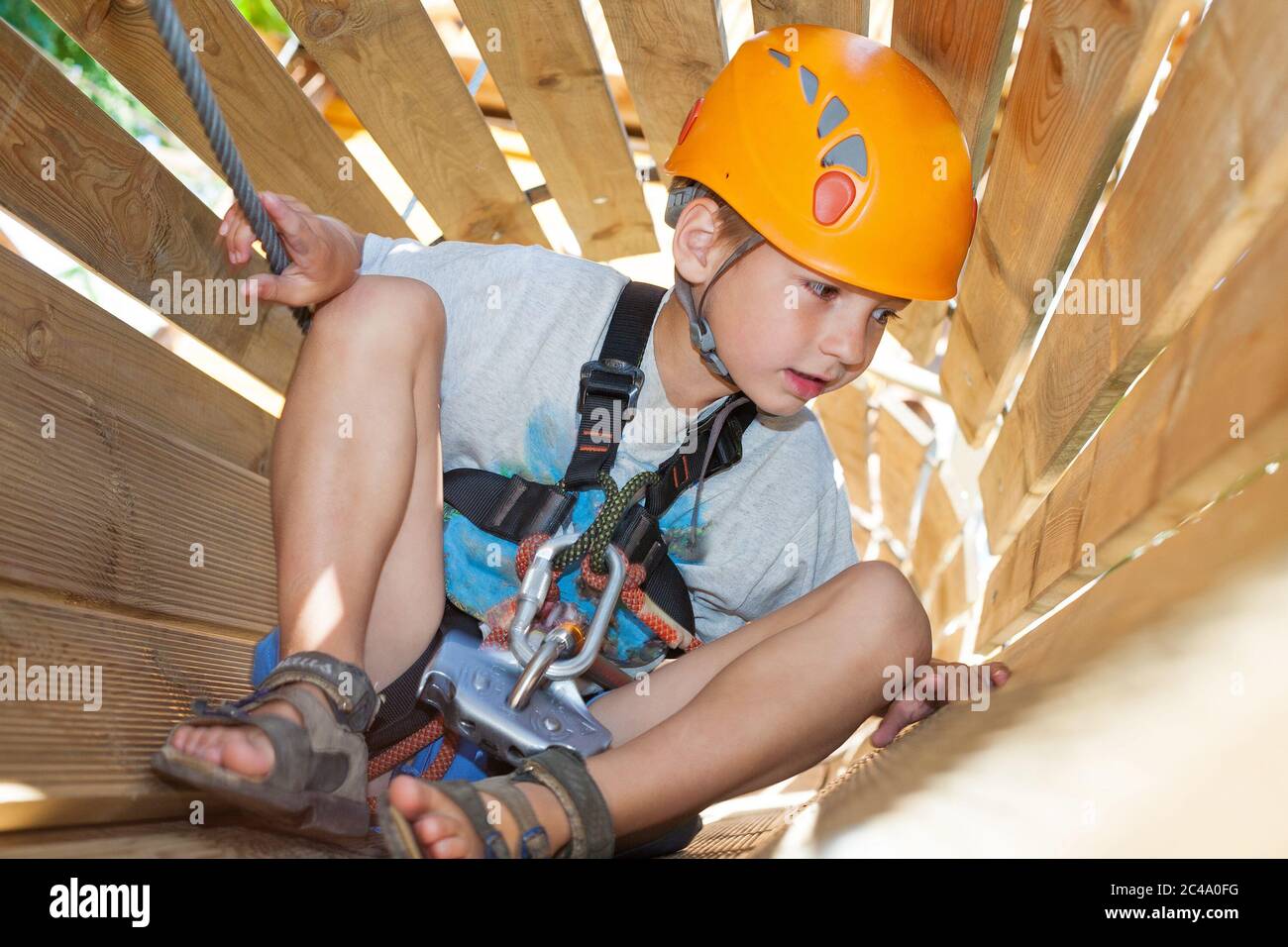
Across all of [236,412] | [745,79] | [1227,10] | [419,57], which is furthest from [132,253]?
[1227,10]

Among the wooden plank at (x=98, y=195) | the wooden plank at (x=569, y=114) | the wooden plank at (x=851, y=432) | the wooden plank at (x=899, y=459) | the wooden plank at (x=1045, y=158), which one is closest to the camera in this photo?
the wooden plank at (x=1045, y=158)

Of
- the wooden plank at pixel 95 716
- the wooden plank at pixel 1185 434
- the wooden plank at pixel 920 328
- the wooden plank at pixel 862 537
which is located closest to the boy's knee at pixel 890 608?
the wooden plank at pixel 1185 434

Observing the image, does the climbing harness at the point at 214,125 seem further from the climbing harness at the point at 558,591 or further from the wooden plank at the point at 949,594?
the wooden plank at the point at 949,594

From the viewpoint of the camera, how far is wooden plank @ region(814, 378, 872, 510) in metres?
2.52

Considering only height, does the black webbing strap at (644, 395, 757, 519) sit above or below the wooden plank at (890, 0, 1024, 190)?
below

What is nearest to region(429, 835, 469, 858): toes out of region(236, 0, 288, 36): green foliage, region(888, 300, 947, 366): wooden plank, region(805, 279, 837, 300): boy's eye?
region(805, 279, 837, 300): boy's eye

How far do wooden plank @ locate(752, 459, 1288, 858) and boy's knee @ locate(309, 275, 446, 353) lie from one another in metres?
0.62

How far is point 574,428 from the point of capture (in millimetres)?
1450

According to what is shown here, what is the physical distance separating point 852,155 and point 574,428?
46cm

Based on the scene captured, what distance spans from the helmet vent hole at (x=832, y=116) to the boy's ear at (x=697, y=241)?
17cm

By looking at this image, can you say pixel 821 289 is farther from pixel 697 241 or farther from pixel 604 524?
pixel 604 524

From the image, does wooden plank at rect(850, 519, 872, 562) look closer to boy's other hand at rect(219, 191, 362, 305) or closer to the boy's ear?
the boy's ear

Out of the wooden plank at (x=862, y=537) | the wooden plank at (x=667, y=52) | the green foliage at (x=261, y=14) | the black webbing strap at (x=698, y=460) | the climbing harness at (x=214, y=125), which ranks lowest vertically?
the black webbing strap at (x=698, y=460)

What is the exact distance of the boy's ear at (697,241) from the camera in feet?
4.82
